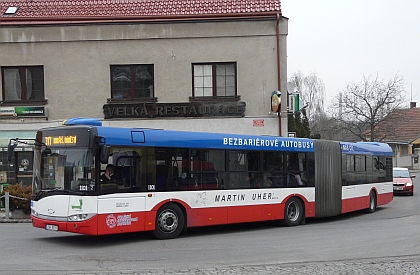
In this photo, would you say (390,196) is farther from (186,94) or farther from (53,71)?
(53,71)

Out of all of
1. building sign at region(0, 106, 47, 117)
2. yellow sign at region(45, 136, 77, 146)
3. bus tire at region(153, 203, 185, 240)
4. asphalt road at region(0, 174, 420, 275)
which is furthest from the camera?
building sign at region(0, 106, 47, 117)

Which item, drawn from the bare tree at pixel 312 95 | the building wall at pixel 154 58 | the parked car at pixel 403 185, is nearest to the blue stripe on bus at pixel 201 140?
the building wall at pixel 154 58

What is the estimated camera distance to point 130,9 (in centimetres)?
2430

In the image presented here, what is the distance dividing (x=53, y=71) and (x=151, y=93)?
4.14m

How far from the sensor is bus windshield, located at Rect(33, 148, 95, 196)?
1180 centimetres

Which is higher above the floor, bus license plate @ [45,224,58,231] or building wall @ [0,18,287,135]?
building wall @ [0,18,287,135]

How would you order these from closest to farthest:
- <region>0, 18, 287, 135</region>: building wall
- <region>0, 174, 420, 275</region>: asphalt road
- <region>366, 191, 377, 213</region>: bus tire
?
<region>0, 174, 420, 275</region>: asphalt road
<region>366, 191, 377, 213</region>: bus tire
<region>0, 18, 287, 135</region>: building wall

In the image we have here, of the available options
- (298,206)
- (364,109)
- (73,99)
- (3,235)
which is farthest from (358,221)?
(364,109)

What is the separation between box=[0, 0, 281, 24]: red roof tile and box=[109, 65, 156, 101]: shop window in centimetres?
214

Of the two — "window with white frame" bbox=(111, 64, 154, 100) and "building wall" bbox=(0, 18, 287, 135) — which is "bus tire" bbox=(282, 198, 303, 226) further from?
"window with white frame" bbox=(111, 64, 154, 100)

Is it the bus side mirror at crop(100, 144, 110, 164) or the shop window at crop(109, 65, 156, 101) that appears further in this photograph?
the shop window at crop(109, 65, 156, 101)

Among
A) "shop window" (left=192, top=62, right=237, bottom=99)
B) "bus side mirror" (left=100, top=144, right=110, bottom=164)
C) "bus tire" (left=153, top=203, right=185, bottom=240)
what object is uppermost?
"shop window" (left=192, top=62, right=237, bottom=99)

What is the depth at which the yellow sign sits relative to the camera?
1209 cm

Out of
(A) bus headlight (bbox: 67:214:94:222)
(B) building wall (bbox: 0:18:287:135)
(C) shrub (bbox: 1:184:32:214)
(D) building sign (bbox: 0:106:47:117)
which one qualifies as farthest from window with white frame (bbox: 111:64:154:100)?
(A) bus headlight (bbox: 67:214:94:222)
